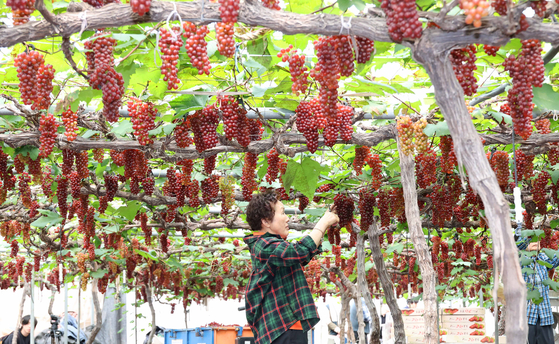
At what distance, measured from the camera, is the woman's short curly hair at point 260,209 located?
3.58 meters

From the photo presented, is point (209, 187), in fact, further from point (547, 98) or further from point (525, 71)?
point (525, 71)

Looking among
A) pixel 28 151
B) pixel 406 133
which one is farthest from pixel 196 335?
pixel 406 133

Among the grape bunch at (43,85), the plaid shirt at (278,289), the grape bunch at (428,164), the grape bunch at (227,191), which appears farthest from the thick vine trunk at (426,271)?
the grape bunch at (227,191)

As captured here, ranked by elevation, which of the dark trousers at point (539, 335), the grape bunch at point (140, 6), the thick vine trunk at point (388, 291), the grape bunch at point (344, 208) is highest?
the grape bunch at point (140, 6)

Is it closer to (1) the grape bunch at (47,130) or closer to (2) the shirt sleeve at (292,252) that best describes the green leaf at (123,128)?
(1) the grape bunch at (47,130)

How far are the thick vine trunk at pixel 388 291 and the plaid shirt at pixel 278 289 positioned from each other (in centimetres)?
316

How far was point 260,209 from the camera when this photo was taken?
11.8 feet

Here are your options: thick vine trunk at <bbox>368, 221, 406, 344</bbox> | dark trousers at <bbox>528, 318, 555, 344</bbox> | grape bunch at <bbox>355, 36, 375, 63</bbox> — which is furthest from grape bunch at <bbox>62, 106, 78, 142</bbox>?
dark trousers at <bbox>528, 318, 555, 344</bbox>

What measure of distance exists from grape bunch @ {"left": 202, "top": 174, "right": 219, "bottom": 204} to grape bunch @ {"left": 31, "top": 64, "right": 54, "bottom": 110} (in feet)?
10.2

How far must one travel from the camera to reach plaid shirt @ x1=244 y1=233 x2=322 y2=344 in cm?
324

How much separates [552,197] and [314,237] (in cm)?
402

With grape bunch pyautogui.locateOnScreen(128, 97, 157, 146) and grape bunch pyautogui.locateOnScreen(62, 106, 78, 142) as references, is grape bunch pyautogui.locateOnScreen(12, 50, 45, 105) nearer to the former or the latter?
grape bunch pyautogui.locateOnScreen(128, 97, 157, 146)

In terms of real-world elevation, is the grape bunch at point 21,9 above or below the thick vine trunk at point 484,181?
above

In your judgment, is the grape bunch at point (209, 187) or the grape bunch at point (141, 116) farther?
the grape bunch at point (209, 187)
